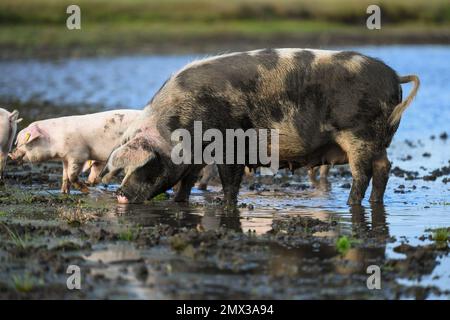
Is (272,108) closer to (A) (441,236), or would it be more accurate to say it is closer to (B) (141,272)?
(A) (441,236)

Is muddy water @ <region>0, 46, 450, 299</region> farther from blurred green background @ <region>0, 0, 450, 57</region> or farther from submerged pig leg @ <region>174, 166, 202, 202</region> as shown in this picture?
blurred green background @ <region>0, 0, 450, 57</region>

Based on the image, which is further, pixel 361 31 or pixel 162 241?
pixel 361 31

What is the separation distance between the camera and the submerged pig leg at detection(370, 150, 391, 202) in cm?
1192

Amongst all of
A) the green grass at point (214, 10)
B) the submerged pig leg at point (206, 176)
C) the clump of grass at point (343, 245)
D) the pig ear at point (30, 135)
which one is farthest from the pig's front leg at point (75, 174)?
the green grass at point (214, 10)

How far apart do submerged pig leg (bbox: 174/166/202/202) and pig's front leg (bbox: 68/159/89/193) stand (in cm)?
160

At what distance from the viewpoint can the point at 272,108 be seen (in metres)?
11.6

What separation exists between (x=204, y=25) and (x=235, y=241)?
122 ft

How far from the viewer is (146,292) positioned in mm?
7715

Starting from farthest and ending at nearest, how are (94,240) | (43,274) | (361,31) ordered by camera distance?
(361,31)
(94,240)
(43,274)

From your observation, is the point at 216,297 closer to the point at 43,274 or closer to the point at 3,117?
the point at 43,274

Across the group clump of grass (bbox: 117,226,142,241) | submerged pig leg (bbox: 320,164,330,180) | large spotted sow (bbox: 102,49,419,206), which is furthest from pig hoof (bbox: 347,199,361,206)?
clump of grass (bbox: 117,226,142,241)

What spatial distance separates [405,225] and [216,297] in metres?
3.58

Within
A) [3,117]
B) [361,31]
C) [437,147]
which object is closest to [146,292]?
[3,117]

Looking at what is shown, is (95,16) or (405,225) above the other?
(95,16)
